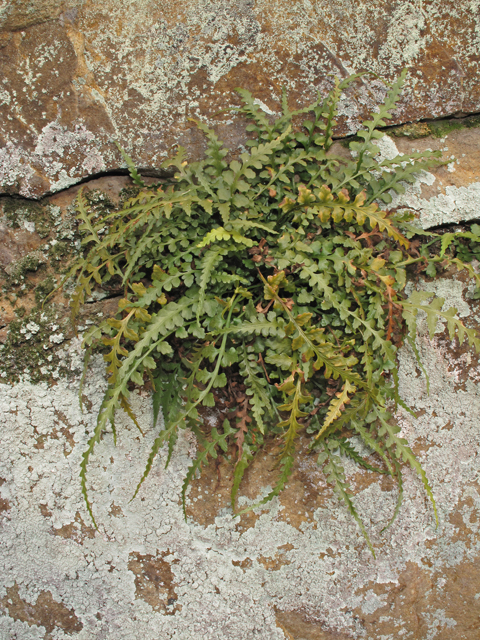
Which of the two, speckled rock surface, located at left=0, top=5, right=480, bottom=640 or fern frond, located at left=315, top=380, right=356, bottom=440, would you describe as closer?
fern frond, located at left=315, top=380, right=356, bottom=440

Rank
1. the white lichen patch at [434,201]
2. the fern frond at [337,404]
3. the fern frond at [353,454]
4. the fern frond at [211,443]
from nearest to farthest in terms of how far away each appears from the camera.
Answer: the fern frond at [337,404] → the fern frond at [211,443] → the fern frond at [353,454] → the white lichen patch at [434,201]

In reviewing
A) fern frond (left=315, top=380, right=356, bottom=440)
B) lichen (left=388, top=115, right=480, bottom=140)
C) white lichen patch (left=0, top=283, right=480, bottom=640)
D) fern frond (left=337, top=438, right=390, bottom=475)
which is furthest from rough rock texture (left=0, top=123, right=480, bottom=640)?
lichen (left=388, top=115, right=480, bottom=140)

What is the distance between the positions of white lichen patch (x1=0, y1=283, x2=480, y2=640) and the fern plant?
0.18 meters

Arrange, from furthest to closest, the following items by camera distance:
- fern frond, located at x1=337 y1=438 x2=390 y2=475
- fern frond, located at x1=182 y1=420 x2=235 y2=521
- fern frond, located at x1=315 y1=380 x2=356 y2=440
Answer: fern frond, located at x1=337 y1=438 x2=390 y2=475 < fern frond, located at x1=182 y1=420 x2=235 y2=521 < fern frond, located at x1=315 y1=380 x2=356 y2=440

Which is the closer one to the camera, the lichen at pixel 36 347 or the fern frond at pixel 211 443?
the fern frond at pixel 211 443

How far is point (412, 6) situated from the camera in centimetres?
225

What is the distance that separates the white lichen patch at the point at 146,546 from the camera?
2.14 metres

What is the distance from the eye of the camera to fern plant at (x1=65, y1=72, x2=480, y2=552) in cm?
191

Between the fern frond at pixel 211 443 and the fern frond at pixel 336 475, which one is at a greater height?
the fern frond at pixel 211 443

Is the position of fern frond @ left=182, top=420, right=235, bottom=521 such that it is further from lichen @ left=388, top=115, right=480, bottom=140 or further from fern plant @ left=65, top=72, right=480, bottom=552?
lichen @ left=388, top=115, right=480, bottom=140

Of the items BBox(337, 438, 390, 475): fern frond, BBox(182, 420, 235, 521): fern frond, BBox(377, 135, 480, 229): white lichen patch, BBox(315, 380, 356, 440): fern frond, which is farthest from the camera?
BBox(377, 135, 480, 229): white lichen patch

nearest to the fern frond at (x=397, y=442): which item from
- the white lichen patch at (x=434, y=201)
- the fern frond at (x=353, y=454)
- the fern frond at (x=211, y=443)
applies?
the fern frond at (x=353, y=454)

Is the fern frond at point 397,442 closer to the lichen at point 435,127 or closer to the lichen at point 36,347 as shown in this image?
the lichen at point 435,127

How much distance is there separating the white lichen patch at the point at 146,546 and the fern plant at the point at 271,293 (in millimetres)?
183
